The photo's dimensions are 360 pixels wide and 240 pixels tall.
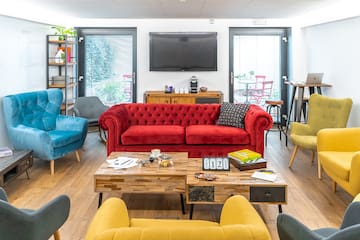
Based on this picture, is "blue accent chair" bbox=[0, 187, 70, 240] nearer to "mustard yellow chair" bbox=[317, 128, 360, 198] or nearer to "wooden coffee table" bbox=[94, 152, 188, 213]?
"wooden coffee table" bbox=[94, 152, 188, 213]

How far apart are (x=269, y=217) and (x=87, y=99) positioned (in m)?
4.53

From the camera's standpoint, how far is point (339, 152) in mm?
4176

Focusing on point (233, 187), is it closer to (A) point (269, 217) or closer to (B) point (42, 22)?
(A) point (269, 217)

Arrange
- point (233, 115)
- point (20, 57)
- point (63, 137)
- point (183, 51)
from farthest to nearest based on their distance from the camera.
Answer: point (183, 51) → point (20, 57) → point (233, 115) → point (63, 137)

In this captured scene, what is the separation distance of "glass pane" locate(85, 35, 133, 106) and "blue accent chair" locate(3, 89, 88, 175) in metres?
2.33

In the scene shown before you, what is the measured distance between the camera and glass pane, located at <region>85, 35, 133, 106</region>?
811 centimetres

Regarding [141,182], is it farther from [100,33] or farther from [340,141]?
[100,33]

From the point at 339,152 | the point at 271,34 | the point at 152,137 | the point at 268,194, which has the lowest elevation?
the point at 268,194

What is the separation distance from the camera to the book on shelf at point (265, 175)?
10.9 ft

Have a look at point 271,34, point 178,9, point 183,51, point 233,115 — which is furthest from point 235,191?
point 271,34

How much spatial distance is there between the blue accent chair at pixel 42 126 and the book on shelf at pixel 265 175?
2718 mm

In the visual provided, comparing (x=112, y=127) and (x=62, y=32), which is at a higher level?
(x=62, y=32)

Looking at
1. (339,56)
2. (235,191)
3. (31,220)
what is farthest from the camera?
(339,56)

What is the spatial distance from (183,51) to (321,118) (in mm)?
3357
